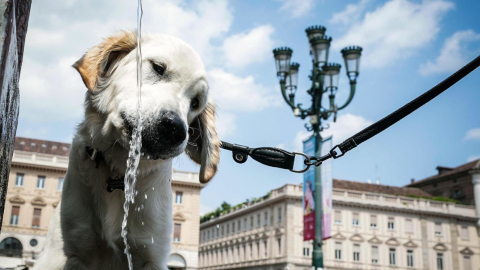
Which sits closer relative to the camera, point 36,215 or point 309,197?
point 309,197

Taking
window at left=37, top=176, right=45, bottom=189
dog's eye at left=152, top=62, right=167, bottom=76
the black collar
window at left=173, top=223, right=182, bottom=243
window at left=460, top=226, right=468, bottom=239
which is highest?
window at left=37, top=176, right=45, bottom=189

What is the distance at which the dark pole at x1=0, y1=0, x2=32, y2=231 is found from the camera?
1.31 metres

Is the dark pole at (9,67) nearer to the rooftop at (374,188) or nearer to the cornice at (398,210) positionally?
the cornice at (398,210)

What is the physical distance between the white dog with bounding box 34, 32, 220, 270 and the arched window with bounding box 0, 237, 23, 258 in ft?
161

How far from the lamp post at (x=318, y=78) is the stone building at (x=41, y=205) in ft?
125

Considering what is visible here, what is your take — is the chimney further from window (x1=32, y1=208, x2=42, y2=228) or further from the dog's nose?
the dog's nose

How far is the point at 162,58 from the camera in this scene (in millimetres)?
2404

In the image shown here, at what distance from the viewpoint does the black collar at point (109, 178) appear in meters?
2.45

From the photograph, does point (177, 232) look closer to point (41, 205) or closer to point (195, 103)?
point (41, 205)

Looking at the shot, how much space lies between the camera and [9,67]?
138 centimetres

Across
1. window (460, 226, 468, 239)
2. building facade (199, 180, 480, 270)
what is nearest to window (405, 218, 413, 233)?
building facade (199, 180, 480, 270)

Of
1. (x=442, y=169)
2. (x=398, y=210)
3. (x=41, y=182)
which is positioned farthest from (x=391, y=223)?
(x=41, y=182)

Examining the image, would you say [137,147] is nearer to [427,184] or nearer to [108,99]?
[108,99]

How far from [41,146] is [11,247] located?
1370 cm
